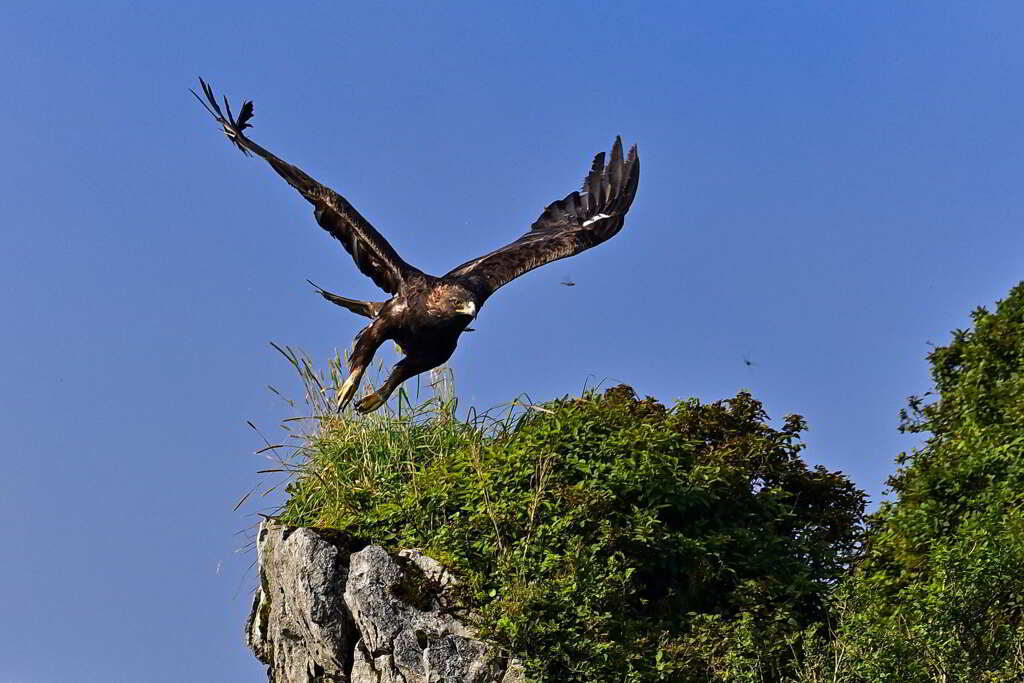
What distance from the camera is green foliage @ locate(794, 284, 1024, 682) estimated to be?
10117 millimetres

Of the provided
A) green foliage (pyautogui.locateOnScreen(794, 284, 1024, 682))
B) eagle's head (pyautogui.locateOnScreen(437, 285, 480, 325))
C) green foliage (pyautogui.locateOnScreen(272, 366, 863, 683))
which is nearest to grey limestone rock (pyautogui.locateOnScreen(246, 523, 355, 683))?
green foliage (pyautogui.locateOnScreen(272, 366, 863, 683))

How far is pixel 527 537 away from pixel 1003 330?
16.7ft

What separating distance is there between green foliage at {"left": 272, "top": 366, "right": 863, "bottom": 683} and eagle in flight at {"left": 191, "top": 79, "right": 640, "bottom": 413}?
78cm

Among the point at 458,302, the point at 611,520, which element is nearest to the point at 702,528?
the point at 611,520

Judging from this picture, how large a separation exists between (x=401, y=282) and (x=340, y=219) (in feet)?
2.28

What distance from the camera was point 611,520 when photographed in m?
10.8

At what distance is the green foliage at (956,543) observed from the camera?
10.1 metres

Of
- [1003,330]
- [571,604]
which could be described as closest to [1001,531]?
[1003,330]

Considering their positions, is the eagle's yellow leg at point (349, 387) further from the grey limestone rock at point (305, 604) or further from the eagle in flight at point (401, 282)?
the grey limestone rock at point (305, 604)

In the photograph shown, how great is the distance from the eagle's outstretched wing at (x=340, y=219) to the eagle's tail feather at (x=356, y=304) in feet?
0.76

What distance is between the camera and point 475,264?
39.4 feet

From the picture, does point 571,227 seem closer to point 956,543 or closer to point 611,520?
point 611,520

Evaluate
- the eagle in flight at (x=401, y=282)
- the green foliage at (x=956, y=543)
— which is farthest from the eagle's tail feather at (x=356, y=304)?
the green foliage at (x=956, y=543)

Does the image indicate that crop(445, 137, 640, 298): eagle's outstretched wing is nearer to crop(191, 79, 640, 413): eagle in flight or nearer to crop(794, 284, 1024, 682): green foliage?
crop(191, 79, 640, 413): eagle in flight
